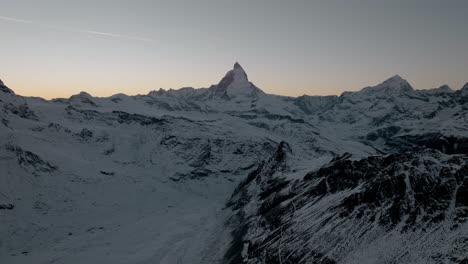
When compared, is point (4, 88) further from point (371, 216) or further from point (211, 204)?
point (371, 216)

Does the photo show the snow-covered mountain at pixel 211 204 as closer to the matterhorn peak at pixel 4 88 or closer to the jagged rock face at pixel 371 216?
the jagged rock face at pixel 371 216

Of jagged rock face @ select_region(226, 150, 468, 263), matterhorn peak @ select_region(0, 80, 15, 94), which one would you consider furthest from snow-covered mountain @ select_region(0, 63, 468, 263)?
matterhorn peak @ select_region(0, 80, 15, 94)

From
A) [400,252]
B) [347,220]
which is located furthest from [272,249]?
[400,252]

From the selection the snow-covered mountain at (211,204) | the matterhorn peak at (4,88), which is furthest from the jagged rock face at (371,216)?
the matterhorn peak at (4,88)

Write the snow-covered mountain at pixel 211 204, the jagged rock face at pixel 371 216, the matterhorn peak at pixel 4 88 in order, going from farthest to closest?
the matterhorn peak at pixel 4 88, the snow-covered mountain at pixel 211 204, the jagged rock face at pixel 371 216

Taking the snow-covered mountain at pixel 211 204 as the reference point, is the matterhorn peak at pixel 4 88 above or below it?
above

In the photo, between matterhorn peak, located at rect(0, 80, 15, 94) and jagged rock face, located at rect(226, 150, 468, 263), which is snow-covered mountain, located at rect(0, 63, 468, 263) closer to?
jagged rock face, located at rect(226, 150, 468, 263)

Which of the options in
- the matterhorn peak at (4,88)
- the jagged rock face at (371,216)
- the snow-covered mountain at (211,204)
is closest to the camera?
the jagged rock face at (371,216)

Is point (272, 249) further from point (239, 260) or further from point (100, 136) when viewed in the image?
point (100, 136)

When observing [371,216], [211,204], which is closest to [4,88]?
[211,204]
